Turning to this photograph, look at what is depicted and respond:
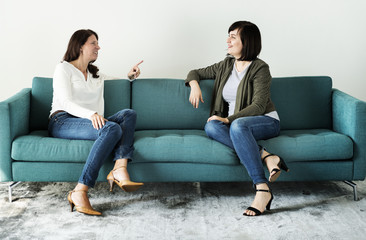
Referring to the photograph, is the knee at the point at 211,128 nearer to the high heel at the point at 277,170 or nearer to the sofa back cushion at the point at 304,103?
the high heel at the point at 277,170

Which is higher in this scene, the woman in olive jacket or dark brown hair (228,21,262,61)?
dark brown hair (228,21,262,61)

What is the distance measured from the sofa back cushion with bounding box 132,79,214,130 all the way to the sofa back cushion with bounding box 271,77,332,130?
536mm

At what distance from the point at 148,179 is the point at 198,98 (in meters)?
0.69

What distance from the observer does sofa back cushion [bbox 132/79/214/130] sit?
3125 mm

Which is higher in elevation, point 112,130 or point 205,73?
point 205,73

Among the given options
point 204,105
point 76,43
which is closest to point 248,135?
point 204,105

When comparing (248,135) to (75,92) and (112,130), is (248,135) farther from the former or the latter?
(75,92)

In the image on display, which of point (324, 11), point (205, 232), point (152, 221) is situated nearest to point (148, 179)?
point (152, 221)

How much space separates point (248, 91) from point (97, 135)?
3.38ft

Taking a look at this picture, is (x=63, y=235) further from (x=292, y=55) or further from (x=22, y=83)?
(x=292, y=55)

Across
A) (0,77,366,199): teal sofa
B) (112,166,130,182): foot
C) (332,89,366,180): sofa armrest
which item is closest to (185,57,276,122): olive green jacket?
(0,77,366,199): teal sofa

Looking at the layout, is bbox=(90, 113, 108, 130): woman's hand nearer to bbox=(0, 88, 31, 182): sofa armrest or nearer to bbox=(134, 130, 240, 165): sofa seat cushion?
bbox=(134, 130, 240, 165): sofa seat cushion

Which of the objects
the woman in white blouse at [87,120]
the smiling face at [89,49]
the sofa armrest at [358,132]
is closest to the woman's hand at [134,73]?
the woman in white blouse at [87,120]

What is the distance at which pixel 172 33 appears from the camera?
3559 mm
